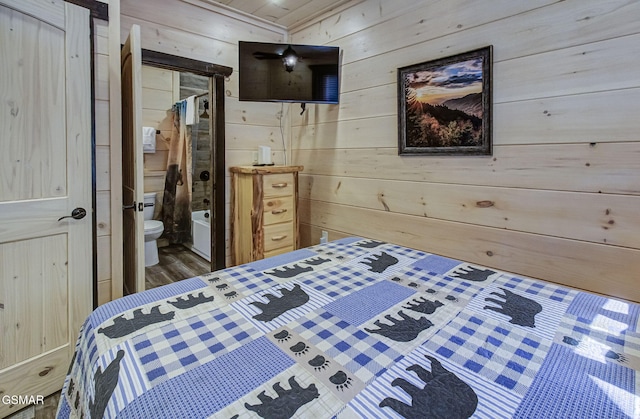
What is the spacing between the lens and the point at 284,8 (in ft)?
8.71

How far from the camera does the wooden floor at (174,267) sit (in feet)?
10.3

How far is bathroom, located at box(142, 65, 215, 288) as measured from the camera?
3625 mm

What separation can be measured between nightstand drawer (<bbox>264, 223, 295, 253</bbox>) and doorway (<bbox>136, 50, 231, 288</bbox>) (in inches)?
19.4

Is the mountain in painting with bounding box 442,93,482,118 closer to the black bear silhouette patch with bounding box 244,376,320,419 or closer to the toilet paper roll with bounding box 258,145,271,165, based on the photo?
the toilet paper roll with bounding box 258,145,271,165

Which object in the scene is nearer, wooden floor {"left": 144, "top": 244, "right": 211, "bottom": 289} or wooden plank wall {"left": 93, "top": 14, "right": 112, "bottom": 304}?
wooden plank wall {"left": 93, "top": 14, "right": 112, "bottom": 304}

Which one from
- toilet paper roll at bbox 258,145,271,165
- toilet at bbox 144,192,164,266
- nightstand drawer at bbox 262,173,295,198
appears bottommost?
toilet at bbox 144,192,164,266

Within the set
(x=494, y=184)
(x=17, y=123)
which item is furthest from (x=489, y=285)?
(x=17, y=123)

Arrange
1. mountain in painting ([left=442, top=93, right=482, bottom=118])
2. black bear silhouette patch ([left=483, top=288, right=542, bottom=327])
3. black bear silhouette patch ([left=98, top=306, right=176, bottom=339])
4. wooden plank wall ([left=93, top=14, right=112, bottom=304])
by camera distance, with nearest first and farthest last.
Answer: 1. black bear silhouette patch ([left=98, top=306, right=176, bottom=339])
2. black bear silhouette patch ([left=483, top=288, right=542, bottom=327])
3. mountain in painting ([left=442, top=93, right=482, bottom=118])
4. wooden plank wall ([left=93, top=14, right=112, bottom=304])

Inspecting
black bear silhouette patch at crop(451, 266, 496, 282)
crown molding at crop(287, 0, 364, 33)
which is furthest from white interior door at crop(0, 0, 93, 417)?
black bear silhouette patch at crop(451, 266, 496, 282)

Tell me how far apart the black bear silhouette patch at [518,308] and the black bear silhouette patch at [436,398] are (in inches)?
16.8

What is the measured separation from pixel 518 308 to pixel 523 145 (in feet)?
3.11

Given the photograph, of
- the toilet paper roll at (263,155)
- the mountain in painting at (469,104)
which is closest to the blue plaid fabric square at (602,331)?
the mountain in painting at (469,104)

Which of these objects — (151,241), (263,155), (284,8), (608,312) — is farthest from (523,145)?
(151,241)

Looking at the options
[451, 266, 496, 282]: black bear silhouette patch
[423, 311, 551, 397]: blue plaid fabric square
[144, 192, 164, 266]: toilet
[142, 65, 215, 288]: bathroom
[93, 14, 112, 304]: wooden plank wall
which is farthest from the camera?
[142, 65, 215, 288]: bathroom
